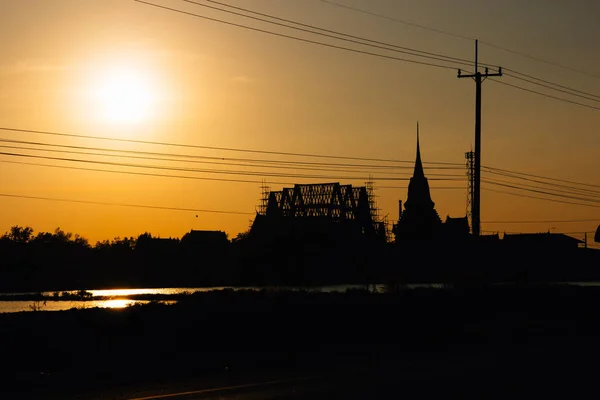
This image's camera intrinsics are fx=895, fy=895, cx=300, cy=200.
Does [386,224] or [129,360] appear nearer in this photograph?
[129,360]

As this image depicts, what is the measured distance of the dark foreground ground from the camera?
20219 mm

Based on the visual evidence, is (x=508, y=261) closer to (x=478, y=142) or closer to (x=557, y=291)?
(x=557, y=291)

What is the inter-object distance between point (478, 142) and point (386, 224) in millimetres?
88156

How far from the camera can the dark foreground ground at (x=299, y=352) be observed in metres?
20.2

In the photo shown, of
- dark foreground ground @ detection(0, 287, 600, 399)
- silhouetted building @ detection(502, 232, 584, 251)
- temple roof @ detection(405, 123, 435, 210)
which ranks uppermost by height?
temple roof @ detection(405, 123, 435, 210)

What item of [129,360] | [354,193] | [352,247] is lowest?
[129,360]

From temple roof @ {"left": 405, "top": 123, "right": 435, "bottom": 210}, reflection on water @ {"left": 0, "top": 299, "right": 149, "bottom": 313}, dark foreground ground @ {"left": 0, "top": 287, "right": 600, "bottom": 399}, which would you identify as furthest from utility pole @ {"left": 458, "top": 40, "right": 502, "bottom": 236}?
temple roof @ {"left": 405, "top": 123, "right": 435, "bottom": 210}

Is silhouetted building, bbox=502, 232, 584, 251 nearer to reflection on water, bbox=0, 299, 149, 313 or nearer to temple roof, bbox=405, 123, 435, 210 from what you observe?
temple roof, bbox=405, 123, 435, 210

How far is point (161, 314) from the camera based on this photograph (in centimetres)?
3425

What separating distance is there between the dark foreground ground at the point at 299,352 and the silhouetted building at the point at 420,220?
81.7 m

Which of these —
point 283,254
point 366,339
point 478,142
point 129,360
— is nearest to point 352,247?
point 283,254

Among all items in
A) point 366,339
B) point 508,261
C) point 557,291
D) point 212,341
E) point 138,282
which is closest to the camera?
point 212,341

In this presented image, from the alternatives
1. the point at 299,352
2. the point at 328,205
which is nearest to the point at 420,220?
the point at 328,205

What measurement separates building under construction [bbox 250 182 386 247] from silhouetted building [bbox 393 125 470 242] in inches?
148
